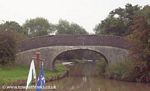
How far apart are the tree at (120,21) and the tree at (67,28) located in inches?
797

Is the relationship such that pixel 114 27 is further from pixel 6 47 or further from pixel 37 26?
pixel 37 26

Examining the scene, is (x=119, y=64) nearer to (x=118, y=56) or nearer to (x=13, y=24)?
(x=118, y=56)

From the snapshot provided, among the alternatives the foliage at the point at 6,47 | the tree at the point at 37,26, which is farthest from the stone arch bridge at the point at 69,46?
the tree at the point at 37,26

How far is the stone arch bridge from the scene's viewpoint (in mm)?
30938

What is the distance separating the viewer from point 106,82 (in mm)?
27078

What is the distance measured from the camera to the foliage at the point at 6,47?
1112 inches

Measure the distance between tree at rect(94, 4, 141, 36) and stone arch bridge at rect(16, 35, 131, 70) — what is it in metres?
8.97

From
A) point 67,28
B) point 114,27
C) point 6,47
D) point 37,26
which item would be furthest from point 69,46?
point 67,28

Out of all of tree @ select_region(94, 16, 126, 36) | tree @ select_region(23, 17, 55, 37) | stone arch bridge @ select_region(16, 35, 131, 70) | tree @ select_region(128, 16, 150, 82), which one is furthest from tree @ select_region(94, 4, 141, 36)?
tree @ select_region(23, 17, 55, 37)

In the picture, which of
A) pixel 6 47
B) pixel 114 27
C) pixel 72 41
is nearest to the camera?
pixel 6 47

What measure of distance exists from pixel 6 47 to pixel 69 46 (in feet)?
17.0

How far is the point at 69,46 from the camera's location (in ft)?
103

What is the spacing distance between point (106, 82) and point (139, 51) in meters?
2.98

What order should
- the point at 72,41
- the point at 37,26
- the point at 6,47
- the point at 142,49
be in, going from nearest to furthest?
the point at 142,49
the point at 6,47
the point at 72,41
the point at 37,26
